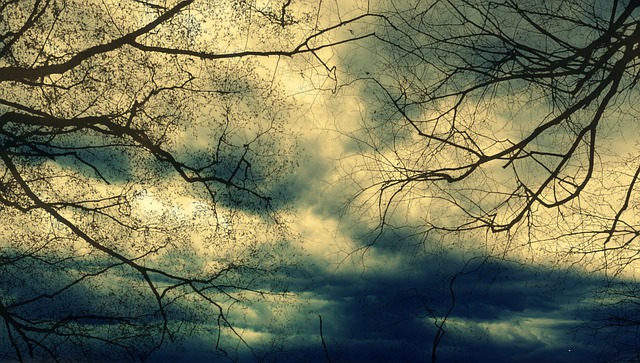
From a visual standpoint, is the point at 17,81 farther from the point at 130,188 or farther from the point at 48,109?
the point at 130,188

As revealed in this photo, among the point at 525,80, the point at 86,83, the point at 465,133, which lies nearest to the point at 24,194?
the point at 86,83

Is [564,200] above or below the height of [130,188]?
below

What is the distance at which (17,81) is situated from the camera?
Answer: 288 inches

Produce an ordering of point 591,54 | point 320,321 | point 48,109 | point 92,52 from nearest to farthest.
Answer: point 320,321 → point 591,54 → point 92,52 → point 48,109

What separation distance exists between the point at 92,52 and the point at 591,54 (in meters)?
5.35

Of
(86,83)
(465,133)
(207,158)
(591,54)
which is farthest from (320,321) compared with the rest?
(86,83)

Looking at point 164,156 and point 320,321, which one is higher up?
point 164,156

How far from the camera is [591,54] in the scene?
18.0ft

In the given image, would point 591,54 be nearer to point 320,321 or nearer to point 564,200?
point 564,200

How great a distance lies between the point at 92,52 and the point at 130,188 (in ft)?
5.87

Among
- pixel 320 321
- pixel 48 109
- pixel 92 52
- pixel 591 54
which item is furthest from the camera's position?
pixel 48 109

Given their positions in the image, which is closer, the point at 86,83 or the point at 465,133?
the point at 465,133

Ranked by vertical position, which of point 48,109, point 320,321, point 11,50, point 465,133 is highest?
point 11,50

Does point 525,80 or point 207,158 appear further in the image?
point 207,158
